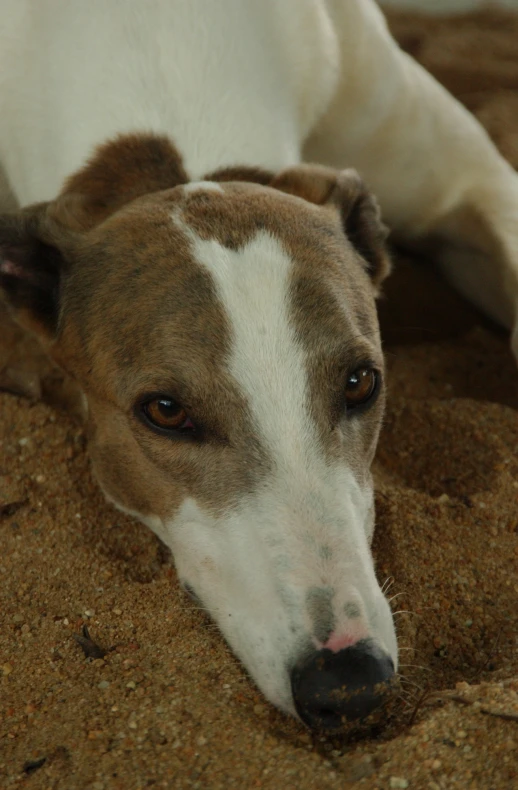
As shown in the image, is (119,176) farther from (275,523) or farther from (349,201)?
(275,523)

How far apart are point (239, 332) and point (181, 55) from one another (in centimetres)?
128

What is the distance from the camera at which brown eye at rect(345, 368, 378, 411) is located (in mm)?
2598

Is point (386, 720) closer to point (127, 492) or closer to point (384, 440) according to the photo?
point (127, 492)

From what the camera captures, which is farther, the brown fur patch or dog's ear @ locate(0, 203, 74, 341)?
dog's ear @ locate(0, 203, 74, 341)

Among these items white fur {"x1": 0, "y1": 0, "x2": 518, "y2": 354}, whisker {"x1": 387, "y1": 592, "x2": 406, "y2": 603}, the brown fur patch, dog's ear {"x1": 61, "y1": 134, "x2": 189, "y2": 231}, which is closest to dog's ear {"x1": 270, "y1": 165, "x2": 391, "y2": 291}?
the brown fur patch

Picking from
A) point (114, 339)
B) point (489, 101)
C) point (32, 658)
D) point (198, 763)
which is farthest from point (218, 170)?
point (489, 101)

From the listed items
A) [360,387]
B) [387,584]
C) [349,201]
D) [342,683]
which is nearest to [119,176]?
[349,201]

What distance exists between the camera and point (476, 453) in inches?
134

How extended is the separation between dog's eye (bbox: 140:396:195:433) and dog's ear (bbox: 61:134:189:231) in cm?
68

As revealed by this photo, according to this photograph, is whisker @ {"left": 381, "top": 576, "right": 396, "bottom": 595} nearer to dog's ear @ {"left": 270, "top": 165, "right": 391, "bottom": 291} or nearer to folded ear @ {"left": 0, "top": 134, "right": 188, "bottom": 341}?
dog's ear @ {"left": 270, "top": 165, "right": 391, "bottom": 291}

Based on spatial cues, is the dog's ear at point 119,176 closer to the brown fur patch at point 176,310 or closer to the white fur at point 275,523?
the brown fur patch at point 176,310

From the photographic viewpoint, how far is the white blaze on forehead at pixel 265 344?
2404mm

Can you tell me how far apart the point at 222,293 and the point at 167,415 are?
1.15ft

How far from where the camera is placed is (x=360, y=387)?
264cm
